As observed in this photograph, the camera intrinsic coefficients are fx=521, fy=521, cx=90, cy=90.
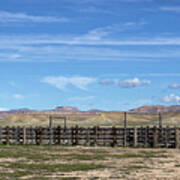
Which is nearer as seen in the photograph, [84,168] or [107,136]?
[84,168]

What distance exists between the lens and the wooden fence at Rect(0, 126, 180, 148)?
40.4m

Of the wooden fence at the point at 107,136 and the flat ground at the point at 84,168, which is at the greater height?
the wooden fence at the point at 107,136

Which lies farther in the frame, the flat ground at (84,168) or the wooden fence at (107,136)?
the wooden fence at (107,136)

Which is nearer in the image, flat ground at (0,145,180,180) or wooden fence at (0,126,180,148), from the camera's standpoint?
flat ground at (0,145,180,180)

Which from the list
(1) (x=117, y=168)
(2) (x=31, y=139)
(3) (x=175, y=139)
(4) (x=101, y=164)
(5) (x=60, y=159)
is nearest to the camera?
(1) (x=117, y=168)

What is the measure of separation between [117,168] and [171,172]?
104 inches

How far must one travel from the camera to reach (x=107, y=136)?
140ft

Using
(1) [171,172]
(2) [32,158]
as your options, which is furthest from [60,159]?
(1) [171,172]

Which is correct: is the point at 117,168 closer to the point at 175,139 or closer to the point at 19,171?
the point at 19,171

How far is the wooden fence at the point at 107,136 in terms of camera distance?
132 feet

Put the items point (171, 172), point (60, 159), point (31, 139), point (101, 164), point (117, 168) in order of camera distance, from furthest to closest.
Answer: point (31, 139) < point (60, 159) < point (101, 164) < point (117, 168) < point (171, 172)

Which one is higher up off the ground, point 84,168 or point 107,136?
point 107,136

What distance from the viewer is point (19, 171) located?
859 inches

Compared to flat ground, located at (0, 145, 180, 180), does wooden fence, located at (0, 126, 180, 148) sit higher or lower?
higher
